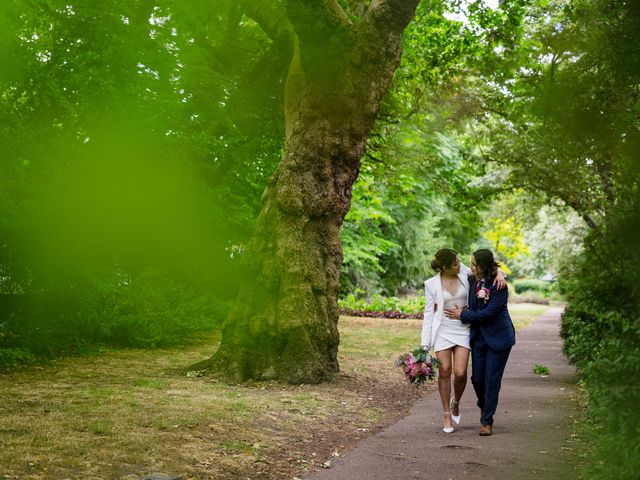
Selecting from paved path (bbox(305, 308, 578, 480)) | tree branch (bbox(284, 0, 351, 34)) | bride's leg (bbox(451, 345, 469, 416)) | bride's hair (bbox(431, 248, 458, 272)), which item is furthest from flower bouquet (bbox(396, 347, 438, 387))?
tree branch (bbox(284, 0, 351, 34))

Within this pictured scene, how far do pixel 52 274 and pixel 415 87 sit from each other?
12.0m

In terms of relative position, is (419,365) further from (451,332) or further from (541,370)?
(541,370)

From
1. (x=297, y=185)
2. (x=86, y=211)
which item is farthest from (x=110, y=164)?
(x=297, y=185)

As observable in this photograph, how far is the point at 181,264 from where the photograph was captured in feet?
56.4

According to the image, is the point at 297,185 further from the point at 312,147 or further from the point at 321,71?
the point at 321,71

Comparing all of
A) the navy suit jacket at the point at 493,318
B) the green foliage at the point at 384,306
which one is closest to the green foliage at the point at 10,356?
the navy suit jacket at the point at 493,318

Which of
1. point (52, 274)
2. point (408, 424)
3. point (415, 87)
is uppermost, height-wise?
point (415, 87)

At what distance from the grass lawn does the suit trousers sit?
137cm

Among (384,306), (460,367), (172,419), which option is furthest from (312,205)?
(384,306)

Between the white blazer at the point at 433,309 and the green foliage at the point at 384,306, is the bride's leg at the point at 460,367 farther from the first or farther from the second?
the green foliage at the point at 384,306

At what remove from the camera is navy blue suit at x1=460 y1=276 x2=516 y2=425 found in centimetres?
820

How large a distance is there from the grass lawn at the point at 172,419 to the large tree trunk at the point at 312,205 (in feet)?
1.87

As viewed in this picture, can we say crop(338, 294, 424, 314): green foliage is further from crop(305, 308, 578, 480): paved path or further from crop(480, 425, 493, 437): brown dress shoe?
crop(480, 425, 493, 437): brown dress shoe

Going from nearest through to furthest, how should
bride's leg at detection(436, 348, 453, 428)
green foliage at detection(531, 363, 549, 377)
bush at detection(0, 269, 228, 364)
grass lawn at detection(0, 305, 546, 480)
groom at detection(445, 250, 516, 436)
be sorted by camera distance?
grass lawn at detection(0, 305, 546, 480)
groom at detection(445, 250, 516, 436)
bride's leg at detection(436, 348, 453, 428)
bush at detection(0, 269, 228, 364)
green foliage at detection(531, 363, 549, 377)
